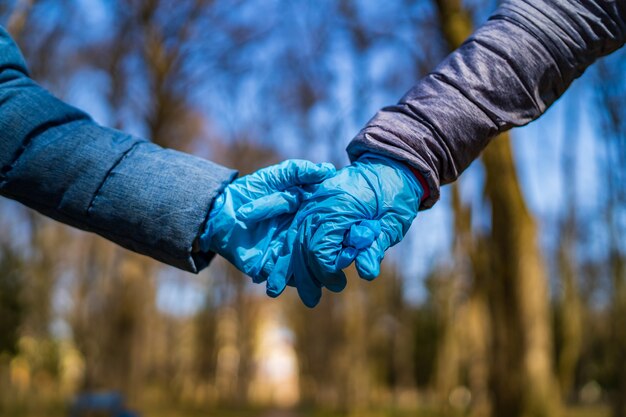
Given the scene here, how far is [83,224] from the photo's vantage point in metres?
1.60

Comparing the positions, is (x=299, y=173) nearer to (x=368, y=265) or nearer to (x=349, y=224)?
(x=349, y=224)

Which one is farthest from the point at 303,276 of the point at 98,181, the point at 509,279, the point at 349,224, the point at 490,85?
the point at 509,279

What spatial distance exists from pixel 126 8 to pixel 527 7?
43.0 ft

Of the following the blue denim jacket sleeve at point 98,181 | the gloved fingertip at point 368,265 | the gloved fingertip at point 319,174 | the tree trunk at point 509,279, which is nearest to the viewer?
the gloved fingertip at point 368,265

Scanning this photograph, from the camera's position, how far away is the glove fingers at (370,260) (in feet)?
4.77

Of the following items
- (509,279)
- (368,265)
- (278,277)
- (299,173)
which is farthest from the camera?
(509,279)

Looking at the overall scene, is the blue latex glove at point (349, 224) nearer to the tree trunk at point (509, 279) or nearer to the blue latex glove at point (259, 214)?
the blue latex glove at point (259, 214)

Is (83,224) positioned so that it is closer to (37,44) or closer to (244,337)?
(37,44)

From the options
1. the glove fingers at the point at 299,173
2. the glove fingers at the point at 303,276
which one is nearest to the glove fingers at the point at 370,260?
the glove fingers at the point at 303,276

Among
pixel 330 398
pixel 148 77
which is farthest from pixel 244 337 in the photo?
pixel 148 77

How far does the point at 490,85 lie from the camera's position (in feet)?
5.44

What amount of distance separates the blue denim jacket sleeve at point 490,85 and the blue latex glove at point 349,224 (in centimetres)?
5

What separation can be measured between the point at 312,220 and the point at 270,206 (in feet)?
0.46

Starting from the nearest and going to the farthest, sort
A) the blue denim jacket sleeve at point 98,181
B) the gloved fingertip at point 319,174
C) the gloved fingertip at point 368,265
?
the gloved fingertip at point 368,265 → the blue denim jacket sleeve at point 98,181 → the gloved fingertip at point 319,174
